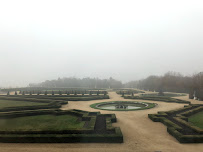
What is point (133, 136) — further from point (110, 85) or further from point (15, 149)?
point (110, 85)

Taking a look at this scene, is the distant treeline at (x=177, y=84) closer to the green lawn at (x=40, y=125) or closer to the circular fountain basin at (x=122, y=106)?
the circular fountain basin at (x=122, y=106)

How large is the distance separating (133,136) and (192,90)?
83.8ft

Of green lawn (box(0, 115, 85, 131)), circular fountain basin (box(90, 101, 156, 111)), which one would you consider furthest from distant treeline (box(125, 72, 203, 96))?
green lawn (box(0, 115, 85, 131))

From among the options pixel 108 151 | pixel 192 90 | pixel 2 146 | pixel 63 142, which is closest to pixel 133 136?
pixel 108 151

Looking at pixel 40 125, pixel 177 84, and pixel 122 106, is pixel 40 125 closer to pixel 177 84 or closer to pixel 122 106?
pixel 122 106

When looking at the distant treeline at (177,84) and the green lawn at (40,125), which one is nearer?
the green lawn at (40,125)

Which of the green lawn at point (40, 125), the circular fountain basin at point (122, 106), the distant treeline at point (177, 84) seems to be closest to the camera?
Result: the green lawn at point (40, 125)

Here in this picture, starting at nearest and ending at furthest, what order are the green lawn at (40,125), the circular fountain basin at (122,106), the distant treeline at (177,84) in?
the green lawn at (40,125), the circular fountain basin at (122,106), the distant treeline at (177,84)

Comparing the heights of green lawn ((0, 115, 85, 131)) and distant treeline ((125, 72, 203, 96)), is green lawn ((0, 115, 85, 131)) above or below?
below

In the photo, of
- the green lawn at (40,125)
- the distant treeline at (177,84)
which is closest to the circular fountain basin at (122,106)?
the green lawn at (40,125)

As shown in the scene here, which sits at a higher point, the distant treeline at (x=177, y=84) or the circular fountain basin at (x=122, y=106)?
the distant treeline at (x=177, y=84)

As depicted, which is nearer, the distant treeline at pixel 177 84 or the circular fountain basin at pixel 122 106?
the circular fountain basin at pixel 122 106

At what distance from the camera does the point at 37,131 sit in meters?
10.1

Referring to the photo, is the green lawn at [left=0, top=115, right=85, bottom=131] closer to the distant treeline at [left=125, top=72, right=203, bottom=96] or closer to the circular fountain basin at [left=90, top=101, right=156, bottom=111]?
the circular fountain basin at [left=90, top=101, right=156, bottom=111]
